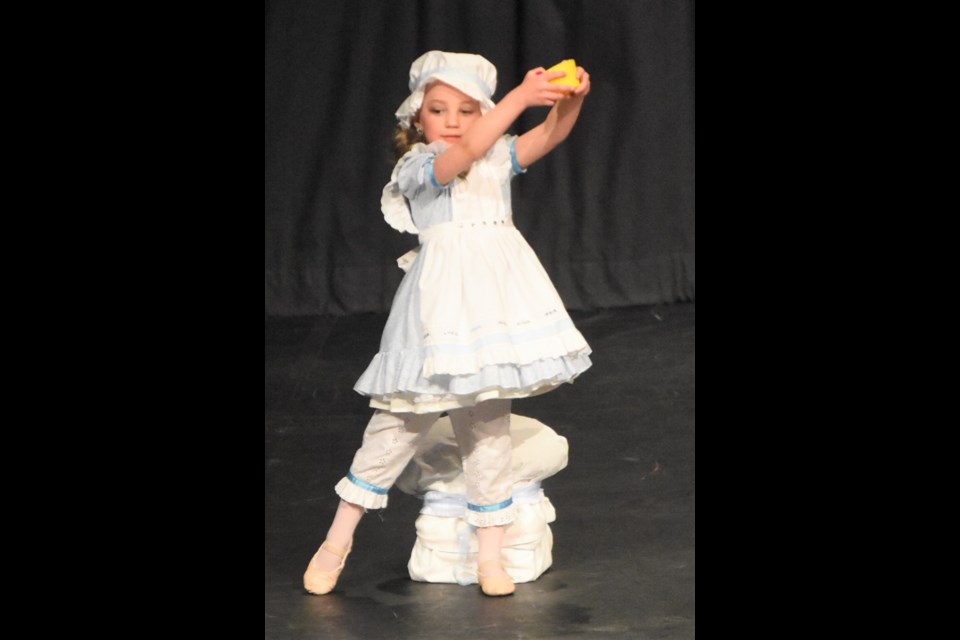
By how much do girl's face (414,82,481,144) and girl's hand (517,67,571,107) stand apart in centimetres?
22

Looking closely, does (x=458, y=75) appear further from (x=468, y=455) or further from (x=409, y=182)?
(x=468, y=455)

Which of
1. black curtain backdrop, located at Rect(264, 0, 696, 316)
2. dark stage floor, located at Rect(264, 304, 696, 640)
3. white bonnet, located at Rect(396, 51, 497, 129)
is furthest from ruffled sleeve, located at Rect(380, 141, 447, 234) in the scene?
black curtain backdrop, located at Rect(264, 0, 696, 316)

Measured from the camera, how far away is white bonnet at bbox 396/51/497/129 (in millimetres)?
2678

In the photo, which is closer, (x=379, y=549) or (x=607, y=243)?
(x=379, y=549)

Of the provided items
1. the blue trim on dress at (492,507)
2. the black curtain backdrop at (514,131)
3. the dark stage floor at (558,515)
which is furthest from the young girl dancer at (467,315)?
the black curtain backdrop at (514,131)

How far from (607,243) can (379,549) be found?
2948mm

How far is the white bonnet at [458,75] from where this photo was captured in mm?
2678

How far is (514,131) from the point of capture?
5660 mm

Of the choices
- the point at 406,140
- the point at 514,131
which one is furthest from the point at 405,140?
the point at 514,131

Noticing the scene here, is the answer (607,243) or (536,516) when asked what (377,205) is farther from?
(536,516)

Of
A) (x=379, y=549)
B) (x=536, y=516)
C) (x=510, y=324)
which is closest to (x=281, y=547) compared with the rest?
(x=379, y=549)

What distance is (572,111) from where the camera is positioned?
8.65 ft

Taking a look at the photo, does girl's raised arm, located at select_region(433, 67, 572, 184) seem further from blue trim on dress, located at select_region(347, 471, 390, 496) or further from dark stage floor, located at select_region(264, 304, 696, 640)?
dark stage floor, located at select_region(264, 304, 696, 640)

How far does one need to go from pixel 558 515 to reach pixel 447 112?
0.99 metres
